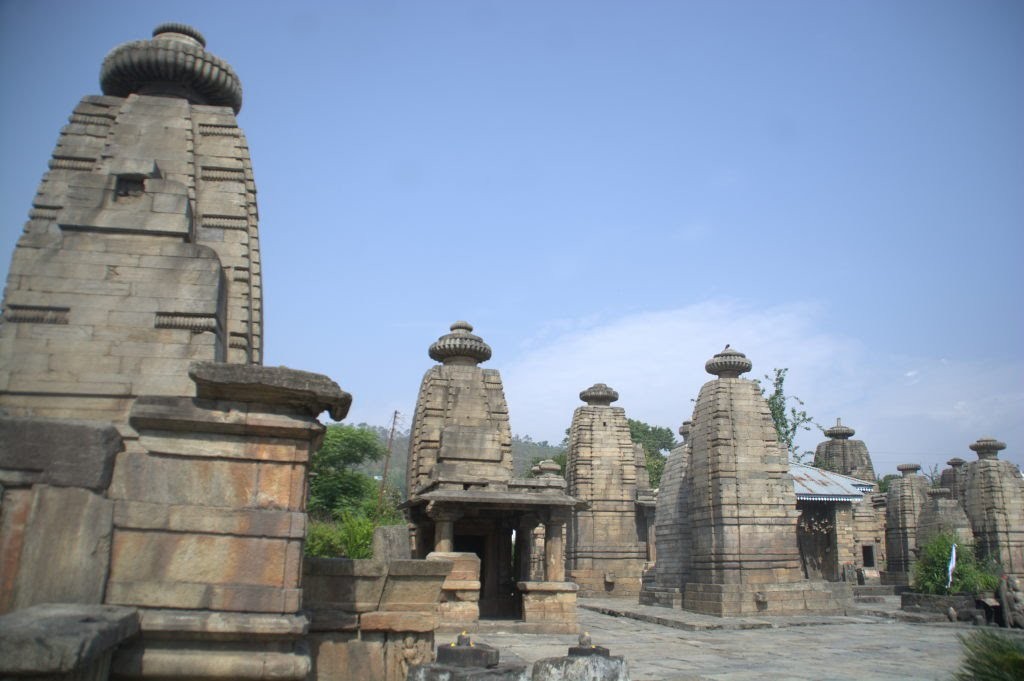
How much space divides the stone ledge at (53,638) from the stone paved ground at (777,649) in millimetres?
5833

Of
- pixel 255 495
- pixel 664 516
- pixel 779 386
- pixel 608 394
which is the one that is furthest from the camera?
pixel 779 386

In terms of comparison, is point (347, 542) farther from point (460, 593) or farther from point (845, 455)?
point (845, 455)

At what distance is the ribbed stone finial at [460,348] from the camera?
1908 centimetres

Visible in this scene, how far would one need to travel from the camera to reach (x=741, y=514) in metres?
17.8

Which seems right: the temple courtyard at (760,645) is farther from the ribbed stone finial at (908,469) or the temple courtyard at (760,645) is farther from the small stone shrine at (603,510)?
the ribbed stone finial at (908,469)

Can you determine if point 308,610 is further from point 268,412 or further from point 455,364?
point 455,364

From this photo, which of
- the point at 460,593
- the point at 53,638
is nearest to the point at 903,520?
the point at 460,593

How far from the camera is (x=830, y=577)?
26.6 metres

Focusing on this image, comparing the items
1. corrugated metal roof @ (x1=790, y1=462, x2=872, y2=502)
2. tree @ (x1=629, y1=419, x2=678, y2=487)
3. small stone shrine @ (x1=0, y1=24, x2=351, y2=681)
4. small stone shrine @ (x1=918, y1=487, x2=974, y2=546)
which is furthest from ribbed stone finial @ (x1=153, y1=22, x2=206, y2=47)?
tree @ (x1=629, y1=419, x2=678, y2=487)

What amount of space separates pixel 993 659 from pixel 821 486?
2110cm

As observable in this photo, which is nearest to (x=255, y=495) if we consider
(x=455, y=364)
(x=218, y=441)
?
(x=218, y=441)

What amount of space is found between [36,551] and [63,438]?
600mm

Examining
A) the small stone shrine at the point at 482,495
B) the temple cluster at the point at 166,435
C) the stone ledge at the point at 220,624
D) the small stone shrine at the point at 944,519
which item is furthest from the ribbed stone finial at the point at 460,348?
the small stone shrine at the point at 944,519

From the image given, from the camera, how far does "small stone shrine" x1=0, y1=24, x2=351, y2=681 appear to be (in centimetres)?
400
